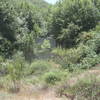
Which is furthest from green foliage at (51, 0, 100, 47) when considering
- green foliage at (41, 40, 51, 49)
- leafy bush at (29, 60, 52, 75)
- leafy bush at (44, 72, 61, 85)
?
leafy bush at (44, 72, 61, 85)

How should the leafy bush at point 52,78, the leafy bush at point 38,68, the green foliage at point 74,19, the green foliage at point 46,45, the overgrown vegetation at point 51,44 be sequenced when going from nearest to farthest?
the overgrown vegetation at point 51,44
the leafy bush at point 52,78
the leafy bush at point 38,68
the green foliage at point 74,19
the green foliage at point 46,45

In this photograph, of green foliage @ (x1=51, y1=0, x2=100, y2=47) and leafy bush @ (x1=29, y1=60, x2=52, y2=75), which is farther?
green foliage @ (x1=51, y1=0, x2=100, y2=47)

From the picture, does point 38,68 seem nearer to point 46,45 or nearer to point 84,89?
point 84,89

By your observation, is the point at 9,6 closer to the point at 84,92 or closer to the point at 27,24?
the point at 27,24

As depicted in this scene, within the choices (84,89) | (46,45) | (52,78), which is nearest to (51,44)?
(46,45)

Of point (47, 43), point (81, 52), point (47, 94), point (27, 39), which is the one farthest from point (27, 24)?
point (47, 94)

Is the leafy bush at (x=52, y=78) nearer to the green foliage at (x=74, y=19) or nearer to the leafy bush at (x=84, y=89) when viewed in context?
the leafy bush at (x=84, y=89)

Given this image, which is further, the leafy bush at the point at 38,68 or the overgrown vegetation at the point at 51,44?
the leafy bush at the point at 38,68

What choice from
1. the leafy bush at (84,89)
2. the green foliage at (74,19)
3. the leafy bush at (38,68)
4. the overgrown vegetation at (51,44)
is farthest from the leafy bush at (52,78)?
the green foliage at (74,19)

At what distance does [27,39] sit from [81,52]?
457 centimetres

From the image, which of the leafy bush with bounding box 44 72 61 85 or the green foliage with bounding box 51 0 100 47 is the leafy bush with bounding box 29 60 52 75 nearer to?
the leafy bush with bounding box 44 72 61 85

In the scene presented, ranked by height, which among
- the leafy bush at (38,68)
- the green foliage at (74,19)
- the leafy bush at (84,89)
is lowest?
the leafy bush at (38,68)

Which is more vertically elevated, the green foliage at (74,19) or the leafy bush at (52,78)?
the green foliage at (74,19)

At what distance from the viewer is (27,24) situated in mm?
22469
